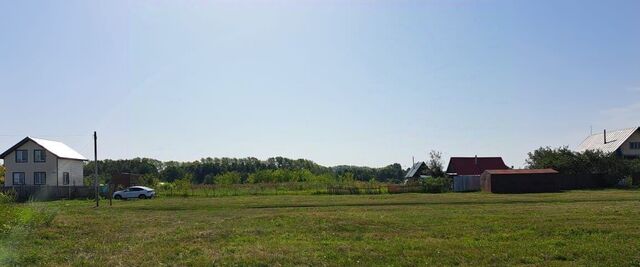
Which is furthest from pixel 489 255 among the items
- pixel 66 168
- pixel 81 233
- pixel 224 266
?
pixel 66 168

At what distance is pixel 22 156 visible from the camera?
65688 millimetres

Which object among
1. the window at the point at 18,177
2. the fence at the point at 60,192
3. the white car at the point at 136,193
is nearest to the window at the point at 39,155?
the window at the point at 18,177

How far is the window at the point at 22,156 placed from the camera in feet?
215

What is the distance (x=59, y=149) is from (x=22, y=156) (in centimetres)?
412

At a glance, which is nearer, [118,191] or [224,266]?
[224,266]

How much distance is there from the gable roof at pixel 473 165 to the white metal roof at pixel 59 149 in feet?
156

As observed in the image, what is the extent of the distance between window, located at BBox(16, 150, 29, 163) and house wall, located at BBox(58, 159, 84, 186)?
356cm

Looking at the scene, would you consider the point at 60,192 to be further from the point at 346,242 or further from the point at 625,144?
the point at 625,144

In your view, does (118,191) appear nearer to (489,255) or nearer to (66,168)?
(66,168)

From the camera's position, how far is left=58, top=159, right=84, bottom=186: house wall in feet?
217

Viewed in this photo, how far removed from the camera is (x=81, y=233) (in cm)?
1848

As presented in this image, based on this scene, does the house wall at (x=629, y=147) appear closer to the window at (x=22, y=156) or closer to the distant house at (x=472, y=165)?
the distant house at (x=472, y=165)

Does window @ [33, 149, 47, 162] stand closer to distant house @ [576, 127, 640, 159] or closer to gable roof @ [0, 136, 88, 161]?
gable roof @ [0, 136, 88, 161]

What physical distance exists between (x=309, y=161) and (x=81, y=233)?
532ft
